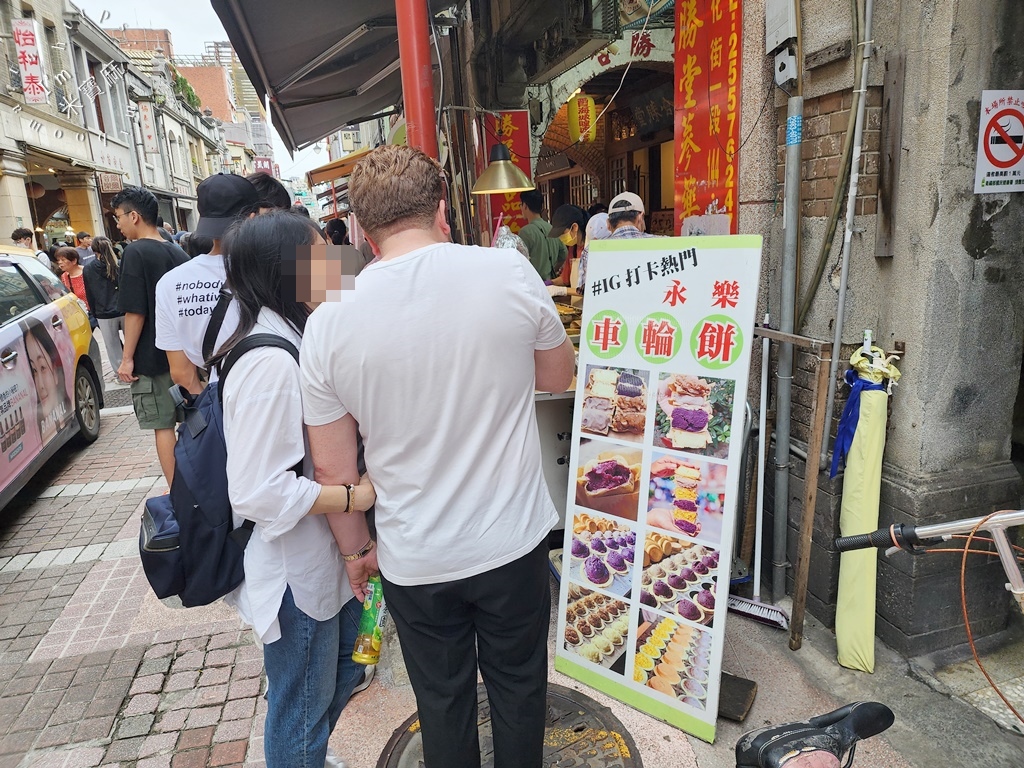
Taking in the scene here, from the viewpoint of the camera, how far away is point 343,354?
4.84 ft

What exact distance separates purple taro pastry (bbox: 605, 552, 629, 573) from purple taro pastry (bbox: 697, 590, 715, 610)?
320mm

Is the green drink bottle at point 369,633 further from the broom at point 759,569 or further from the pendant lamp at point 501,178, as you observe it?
the pendant lamp at point 501,178

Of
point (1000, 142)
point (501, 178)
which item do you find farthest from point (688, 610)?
point (501, 178)

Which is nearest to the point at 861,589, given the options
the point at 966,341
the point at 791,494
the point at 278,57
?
the point at 791,494

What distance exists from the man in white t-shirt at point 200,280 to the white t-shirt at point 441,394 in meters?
1.48

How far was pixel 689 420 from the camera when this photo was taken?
250cm

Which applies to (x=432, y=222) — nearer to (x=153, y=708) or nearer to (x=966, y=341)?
(x=966, y=341)

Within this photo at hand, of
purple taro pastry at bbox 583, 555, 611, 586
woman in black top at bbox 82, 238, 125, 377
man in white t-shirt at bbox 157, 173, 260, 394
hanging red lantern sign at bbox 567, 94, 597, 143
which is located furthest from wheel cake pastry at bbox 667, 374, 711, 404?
hanging red lantern sign at bbox 567, 94, 597, 143

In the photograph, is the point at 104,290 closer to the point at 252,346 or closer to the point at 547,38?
the point at 547,38

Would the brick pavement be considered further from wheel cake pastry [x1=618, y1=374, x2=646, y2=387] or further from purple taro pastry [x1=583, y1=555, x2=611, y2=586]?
wheel cake pastry [x1=618, y1=374, x2=646, y2=387]

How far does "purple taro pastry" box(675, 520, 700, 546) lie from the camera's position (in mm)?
2479

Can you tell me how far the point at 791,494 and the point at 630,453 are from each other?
3.40ft

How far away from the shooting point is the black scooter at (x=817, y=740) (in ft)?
4.55

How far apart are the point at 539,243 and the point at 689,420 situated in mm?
4837
